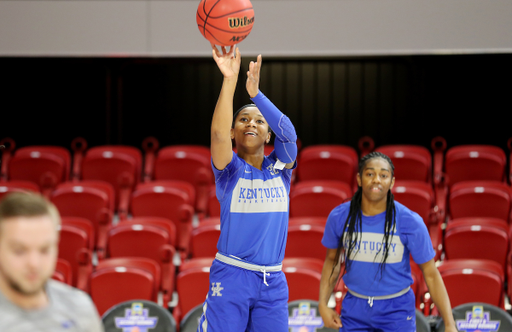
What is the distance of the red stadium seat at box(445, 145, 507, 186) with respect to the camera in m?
5.84

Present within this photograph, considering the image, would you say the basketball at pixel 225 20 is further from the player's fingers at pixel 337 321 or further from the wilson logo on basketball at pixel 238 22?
the player's fingers at pixel 337 321

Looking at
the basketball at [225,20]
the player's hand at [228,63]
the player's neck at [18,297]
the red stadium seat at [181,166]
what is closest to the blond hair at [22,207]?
the player's neck at [18,297]

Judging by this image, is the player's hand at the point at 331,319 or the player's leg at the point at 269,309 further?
the player's hand at the point at 331,319

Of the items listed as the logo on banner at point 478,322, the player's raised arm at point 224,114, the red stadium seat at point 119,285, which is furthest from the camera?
the red stadium seat at point 119,285

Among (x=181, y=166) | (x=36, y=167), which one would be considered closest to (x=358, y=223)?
(x=181, y=166)

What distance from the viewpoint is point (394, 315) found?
9.64 feet

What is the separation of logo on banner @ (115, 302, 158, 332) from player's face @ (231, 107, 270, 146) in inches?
58.2

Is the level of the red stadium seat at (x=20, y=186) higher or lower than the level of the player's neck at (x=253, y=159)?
higher

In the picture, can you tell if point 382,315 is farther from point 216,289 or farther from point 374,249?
point 216,289

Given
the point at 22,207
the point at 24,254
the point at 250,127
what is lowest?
the point at 24,254

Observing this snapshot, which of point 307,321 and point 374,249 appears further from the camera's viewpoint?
point 307,321

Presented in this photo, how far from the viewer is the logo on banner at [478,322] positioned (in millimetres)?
3662

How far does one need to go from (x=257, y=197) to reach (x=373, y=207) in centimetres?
68

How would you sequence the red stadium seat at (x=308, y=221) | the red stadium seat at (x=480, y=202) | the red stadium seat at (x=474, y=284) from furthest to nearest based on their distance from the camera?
the red stadium seat at (x=480, y=202) < the red stadium seat at (x=308, y=221) < the red stadium seat at (x=474, y=284)
